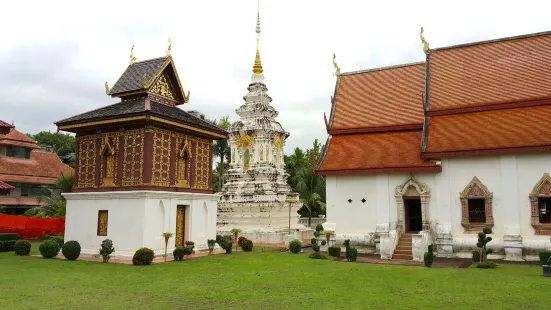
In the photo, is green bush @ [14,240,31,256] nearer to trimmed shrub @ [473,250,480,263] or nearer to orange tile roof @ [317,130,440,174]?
orange tile roof @ [317,130,440,174]

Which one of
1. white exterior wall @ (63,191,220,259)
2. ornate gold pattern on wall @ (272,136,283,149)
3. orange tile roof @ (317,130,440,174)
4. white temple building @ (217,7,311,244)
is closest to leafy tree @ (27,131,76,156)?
white temple building @ (217,7,311,244)

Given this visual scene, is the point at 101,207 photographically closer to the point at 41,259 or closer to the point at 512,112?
the point at 41,259

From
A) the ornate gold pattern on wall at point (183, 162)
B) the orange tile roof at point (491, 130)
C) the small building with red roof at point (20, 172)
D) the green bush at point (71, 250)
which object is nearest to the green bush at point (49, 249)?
the green bush at point (71, 250)

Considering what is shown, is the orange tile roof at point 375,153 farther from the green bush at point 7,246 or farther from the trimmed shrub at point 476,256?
the green bush at point 7,246

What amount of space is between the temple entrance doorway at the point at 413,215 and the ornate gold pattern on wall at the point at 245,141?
1332 centimetres

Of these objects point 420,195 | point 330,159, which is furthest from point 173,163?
point 420,195

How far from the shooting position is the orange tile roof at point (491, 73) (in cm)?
1910

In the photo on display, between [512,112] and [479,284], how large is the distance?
9.72m

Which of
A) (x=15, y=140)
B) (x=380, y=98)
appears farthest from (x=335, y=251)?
(x=15, y=140)

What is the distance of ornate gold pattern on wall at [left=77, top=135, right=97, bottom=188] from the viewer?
1900 cm

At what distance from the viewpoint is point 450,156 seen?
60.3 feet

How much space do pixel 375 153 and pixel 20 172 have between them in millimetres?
28668

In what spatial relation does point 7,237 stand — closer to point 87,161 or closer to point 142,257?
point 87,161

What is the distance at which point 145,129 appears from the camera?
17672 mm
